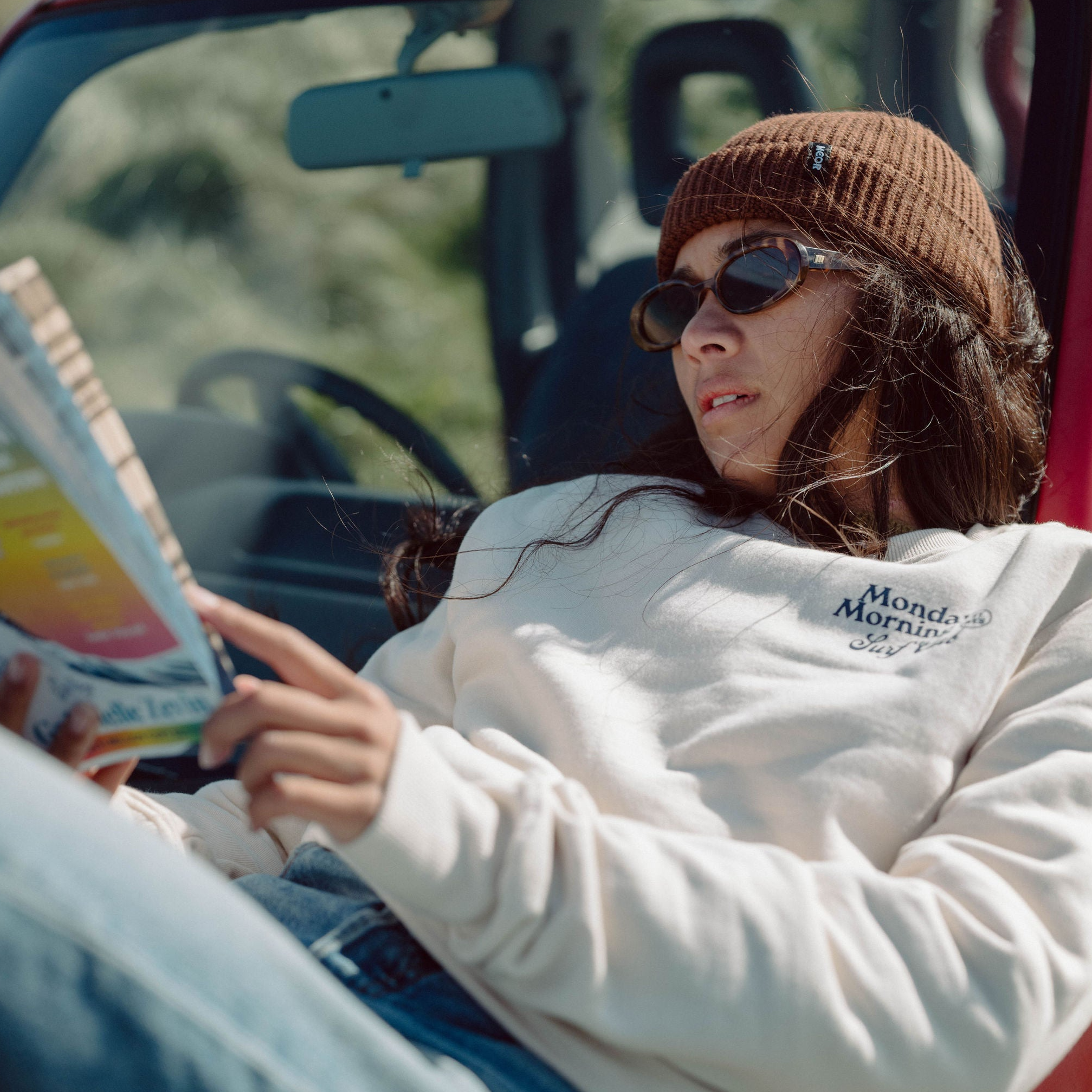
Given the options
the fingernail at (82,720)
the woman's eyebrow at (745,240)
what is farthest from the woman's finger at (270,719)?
the woman's eyebrow at (745,240)

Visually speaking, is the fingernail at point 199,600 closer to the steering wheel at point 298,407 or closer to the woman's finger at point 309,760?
the woman's finger at point 309,760

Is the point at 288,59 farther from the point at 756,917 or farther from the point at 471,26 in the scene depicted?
the point at 756,917

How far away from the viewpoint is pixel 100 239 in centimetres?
248

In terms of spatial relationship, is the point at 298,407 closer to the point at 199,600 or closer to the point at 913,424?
the point at 913,424

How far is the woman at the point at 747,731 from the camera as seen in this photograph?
863mm

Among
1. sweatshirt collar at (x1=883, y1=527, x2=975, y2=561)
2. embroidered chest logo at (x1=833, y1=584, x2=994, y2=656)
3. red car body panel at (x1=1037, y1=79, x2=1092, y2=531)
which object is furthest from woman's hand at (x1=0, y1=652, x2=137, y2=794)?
red car body panel at (x1=1037, y1=79, x2=1092, y2=531)

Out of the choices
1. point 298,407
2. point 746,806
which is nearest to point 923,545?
point 746,806

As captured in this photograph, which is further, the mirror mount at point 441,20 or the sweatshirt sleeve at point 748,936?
the mirror mount at point 441,20

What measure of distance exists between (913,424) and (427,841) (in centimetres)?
86

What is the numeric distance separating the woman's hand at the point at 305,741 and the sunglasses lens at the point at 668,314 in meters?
0.75

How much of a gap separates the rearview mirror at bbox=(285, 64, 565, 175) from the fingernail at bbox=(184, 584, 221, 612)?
1424 mm

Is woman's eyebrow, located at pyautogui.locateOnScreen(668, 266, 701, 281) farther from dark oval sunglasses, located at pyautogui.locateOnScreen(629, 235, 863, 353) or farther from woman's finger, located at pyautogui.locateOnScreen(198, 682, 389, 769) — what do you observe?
woman's finger, located at pyautogui.locateOnScreen(198, 682, 389, 769)

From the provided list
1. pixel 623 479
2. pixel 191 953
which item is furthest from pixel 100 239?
pixel 191 953

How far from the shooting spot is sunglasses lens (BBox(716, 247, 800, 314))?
1335 mm
